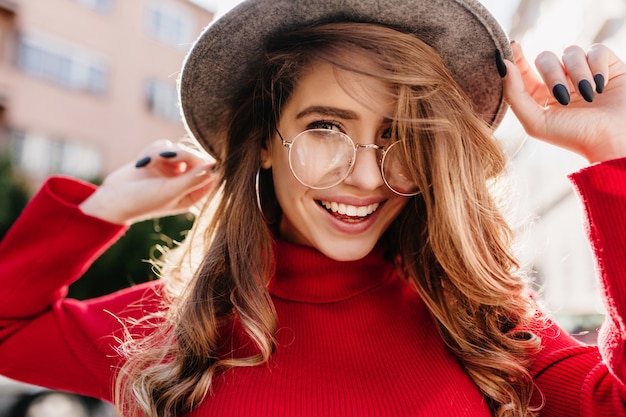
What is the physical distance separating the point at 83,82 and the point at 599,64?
17.2 metres

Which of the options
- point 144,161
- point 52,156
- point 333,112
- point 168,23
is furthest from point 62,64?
point 333,112

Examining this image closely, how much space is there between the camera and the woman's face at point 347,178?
1.80 meters

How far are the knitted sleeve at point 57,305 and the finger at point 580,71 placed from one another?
1.54 metres

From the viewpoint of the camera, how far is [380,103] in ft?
5.88

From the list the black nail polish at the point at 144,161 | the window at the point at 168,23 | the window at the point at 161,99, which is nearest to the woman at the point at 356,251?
Result: the black nail polish at the point at 144,161

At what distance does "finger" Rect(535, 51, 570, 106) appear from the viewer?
1.72 m

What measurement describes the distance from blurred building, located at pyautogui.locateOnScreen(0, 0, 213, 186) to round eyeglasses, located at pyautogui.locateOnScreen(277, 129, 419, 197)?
13389mm

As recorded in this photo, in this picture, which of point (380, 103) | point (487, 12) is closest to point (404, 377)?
point (380, 103)

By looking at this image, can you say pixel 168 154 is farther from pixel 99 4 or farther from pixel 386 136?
pixel 99 4

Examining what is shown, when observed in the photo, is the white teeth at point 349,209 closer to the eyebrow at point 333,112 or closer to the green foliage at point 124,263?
the eyebrow at point 333,112

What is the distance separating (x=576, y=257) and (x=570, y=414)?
11.2 metres

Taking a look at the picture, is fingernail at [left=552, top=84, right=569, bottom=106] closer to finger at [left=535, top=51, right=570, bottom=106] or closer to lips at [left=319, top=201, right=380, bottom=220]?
finger at [left=535, top=51, right=570, bottom=106]

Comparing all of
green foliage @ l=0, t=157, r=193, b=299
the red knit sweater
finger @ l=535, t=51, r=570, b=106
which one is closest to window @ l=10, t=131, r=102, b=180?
green foliage @ l=0, t=157, r=193, b=299

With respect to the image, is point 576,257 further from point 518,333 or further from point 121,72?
point 121,72
